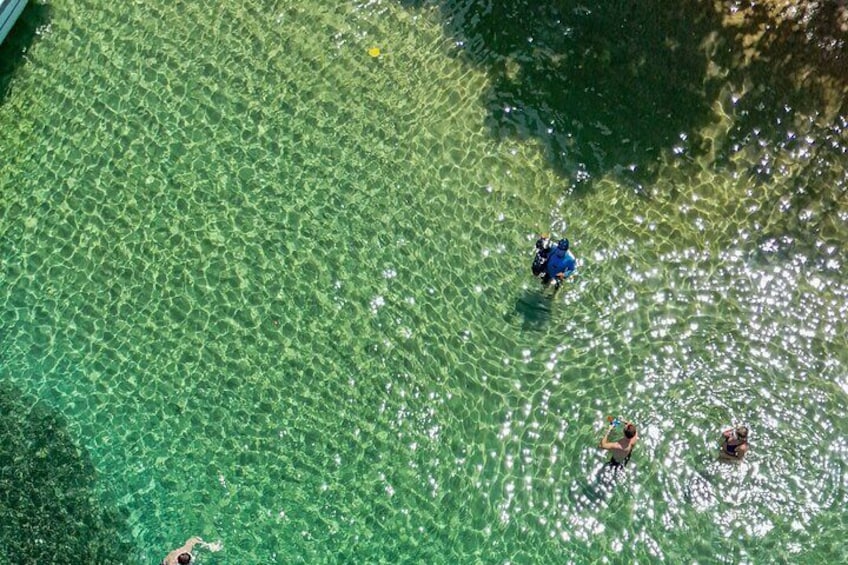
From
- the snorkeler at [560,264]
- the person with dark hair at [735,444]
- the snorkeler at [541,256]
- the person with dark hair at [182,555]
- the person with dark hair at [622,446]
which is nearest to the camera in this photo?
the person with dark hair at [182,555]

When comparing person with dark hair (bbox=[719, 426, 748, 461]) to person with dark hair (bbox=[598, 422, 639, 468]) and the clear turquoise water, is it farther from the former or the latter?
person with dark hair (bbox=[598, 422, 639, 468])

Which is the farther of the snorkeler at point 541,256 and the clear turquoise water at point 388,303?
the snorkeler at point 541,256

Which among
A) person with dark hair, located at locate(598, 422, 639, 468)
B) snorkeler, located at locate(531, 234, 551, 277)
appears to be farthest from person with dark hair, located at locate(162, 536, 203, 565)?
snorkeler, located at locate(531, 234, 551, 277)

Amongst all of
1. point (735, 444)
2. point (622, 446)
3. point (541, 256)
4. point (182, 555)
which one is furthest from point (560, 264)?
point (182, 555)

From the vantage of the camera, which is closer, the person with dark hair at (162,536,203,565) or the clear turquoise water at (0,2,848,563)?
the person with dark hair at (162,536,203,565)

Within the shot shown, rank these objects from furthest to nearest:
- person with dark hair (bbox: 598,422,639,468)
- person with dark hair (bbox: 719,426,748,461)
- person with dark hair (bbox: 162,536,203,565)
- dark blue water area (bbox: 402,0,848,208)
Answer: dark blue water area (bbox: 402,0,848,208)
person with dark hair (bbox: 719,426,748,461)
person with dark hair (bbox: 598,422,639,468)
person with dark hair (bbox: 162,536,203,565)

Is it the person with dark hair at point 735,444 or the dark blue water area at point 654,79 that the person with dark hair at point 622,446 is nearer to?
the person with dark hair at point 735,444

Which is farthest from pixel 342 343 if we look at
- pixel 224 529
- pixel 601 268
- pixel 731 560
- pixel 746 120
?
pixel 746 120

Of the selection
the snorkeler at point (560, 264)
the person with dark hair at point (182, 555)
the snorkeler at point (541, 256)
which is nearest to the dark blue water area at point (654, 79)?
the snorkeler at point (541, 256)
